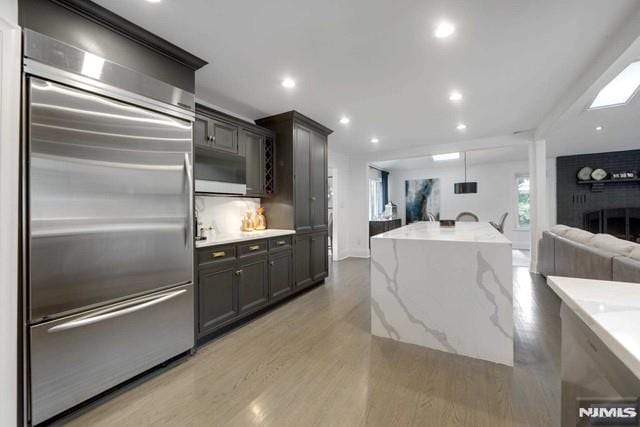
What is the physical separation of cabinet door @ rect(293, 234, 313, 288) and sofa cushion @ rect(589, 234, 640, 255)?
314cm

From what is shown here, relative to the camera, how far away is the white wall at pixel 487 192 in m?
7.52

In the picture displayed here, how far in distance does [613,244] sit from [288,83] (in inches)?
Answer: 135

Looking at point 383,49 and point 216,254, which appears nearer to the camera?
point 383,49

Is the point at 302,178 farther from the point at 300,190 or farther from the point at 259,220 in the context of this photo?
the point at 259,220

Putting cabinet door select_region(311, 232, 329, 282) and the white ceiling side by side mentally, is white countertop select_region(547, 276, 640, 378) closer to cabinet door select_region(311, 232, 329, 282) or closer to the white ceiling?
the white ceiling

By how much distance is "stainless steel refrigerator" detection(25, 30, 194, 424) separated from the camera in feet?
4.69

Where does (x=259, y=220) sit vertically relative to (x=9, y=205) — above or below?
below

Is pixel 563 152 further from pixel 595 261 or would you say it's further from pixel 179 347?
pixel 179 347

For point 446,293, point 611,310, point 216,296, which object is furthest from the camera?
point 216,296

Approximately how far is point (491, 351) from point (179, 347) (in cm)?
238

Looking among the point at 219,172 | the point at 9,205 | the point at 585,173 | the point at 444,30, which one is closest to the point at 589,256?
the point at 444,30

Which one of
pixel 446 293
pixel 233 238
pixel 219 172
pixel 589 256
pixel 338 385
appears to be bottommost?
pixel 338 385

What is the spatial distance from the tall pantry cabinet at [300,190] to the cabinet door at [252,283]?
63 cm

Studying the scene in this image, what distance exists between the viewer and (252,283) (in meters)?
2.84
